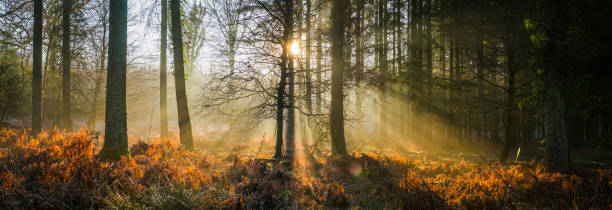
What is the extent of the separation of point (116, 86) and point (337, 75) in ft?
19.6

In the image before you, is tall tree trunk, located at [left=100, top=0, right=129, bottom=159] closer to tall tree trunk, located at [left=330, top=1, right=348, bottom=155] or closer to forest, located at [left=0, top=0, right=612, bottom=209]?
forest, located at [left=0, top=0, right=612, bottom=209]

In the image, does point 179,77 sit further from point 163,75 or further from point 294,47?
point 294,47

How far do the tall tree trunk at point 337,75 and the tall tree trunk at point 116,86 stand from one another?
5647 millimetres

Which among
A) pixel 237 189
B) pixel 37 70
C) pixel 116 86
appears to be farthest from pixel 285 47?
pixel 37 70

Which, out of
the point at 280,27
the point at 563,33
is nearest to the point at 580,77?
the point at 563,33

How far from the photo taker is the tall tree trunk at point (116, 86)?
607 centimetres

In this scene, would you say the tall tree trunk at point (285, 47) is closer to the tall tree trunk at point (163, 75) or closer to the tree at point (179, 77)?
the tree at point (179, 77)

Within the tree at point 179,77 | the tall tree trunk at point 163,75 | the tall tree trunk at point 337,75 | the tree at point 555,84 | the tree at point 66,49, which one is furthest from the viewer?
the tall tree trunk at point 163,75

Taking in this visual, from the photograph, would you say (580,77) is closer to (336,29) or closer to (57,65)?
(336,29)

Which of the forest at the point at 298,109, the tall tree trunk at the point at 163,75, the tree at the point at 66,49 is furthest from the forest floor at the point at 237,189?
the tree at the point at 66,49

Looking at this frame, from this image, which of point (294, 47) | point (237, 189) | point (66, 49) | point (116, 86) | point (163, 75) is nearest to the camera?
point (237, 189)

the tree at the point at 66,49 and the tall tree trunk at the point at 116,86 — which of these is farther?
the tree at the point at 66,49

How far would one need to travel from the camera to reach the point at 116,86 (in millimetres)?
6121

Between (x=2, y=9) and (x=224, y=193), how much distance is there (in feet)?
44.8
